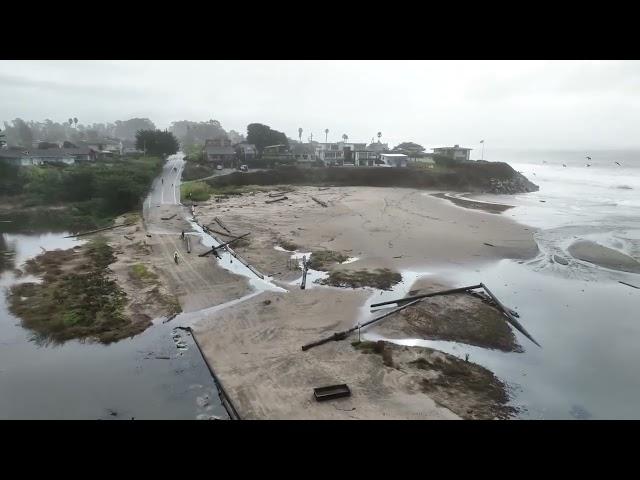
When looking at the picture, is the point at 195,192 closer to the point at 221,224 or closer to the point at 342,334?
the point at 221,224

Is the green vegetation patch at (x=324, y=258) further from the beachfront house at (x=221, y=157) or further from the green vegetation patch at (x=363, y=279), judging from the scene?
the beachfront house at (x=221, y=157)

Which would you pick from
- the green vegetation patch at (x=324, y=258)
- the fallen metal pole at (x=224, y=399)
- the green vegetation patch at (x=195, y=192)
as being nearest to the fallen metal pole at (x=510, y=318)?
the green vegetation patch at (x=324, y=258)

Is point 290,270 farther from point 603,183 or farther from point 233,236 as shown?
point 603,183

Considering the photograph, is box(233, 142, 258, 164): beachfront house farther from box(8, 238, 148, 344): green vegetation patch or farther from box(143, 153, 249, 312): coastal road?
box(8, 238, 148, 344): green vegetation patch

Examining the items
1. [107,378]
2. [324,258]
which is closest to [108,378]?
[107,378]

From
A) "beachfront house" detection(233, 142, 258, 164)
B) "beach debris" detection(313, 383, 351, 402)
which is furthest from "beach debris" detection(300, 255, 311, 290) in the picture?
"beachfront house" detection(233, 142, 258, 164)

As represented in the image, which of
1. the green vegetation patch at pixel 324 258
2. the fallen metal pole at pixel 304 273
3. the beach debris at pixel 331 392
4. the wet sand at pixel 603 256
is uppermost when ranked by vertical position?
the wet sand at pixel 603 256
